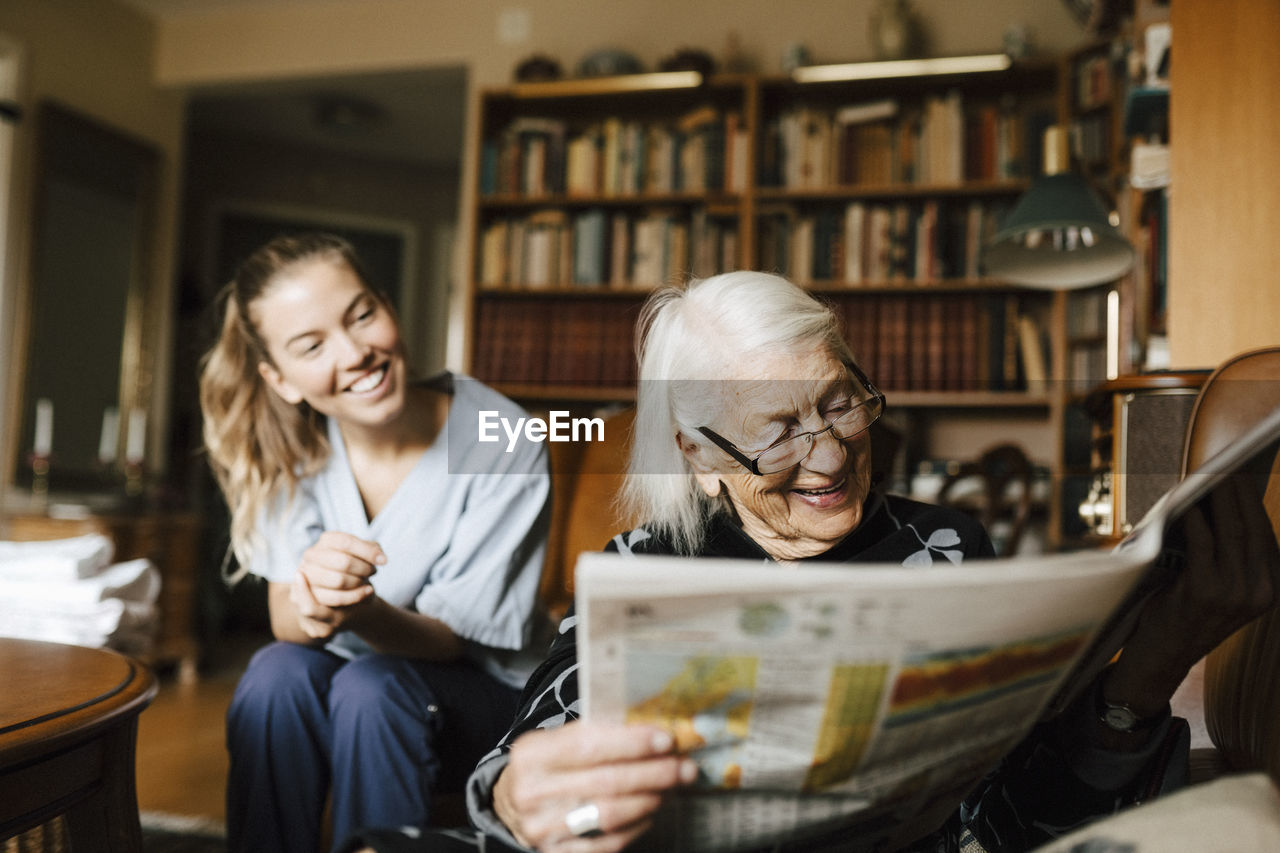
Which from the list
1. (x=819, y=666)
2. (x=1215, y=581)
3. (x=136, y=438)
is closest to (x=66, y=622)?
(x=819, y=666)

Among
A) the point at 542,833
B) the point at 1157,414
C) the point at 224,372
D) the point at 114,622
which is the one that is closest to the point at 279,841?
the point at 114,622

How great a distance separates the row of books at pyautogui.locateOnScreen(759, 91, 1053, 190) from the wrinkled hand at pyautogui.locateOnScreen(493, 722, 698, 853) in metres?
2.81

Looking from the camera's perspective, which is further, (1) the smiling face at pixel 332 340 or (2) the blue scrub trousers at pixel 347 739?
(1) the smiling face at pixel 332 340

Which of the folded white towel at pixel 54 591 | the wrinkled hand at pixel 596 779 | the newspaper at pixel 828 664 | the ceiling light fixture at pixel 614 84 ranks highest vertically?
the ceiling light fixture at pixel 614 84

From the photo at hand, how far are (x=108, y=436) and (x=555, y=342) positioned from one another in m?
1.78

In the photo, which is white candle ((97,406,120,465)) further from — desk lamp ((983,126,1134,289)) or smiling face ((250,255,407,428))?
desk lamp ((983,126,1134,289))

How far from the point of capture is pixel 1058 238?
7.63ft

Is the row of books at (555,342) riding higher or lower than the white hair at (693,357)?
higher

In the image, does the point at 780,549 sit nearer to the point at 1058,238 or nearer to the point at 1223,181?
the point at 1223,181

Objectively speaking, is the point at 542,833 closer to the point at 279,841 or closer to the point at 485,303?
the point at 279,841

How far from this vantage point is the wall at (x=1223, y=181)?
1591 mm

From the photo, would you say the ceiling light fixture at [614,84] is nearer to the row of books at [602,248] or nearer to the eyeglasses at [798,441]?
the row of books at [602,248]

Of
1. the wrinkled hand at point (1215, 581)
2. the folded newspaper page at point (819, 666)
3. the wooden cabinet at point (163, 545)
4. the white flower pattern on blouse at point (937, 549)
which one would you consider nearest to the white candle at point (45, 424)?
the wooden cabinet at point (163, 545)

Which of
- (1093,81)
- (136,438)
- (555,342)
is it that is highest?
(1093,81)
